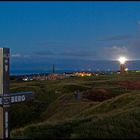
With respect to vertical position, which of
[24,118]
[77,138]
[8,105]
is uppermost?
[8,105]

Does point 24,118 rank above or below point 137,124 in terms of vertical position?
below

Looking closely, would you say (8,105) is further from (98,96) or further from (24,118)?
(98,96)

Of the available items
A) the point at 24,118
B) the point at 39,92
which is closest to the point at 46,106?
the point at 24,118

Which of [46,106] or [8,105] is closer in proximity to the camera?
[8,105]

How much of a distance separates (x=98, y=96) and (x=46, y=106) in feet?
21.4

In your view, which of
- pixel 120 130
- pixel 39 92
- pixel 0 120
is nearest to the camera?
pixel 0 120

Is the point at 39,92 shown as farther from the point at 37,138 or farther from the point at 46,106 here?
the point at 37,138

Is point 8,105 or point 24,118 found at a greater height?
point 8,105

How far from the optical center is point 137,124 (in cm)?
1572

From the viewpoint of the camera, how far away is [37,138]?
14234 millimetres

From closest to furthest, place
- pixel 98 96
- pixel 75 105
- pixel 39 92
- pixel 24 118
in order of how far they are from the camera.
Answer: pixel 75 105
pixel 24 118
pixel 98 96
pixel 39 92

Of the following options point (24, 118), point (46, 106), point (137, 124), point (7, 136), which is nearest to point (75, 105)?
point (24, 118)

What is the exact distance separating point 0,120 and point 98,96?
3461 cm

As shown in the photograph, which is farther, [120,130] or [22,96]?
[120,130]
